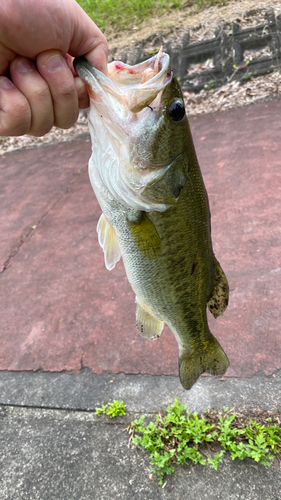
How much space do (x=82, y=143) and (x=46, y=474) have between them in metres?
6.20

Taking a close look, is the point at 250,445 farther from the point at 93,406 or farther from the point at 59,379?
the point at 59,379

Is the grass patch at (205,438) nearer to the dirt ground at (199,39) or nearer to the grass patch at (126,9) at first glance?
the dirt ground at (199,39)

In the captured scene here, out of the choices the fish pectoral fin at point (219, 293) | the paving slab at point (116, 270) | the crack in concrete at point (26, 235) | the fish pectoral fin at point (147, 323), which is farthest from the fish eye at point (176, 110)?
the crack in concrete at point (26, 235)

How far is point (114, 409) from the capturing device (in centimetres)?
251

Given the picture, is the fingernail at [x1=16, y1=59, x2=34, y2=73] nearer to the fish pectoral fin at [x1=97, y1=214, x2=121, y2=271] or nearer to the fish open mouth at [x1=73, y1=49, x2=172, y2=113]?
the fish open mouth at [x1=73, y1=49, x2=172, y2=113]

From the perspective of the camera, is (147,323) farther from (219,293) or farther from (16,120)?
(16,120)

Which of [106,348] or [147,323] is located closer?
[147,323]

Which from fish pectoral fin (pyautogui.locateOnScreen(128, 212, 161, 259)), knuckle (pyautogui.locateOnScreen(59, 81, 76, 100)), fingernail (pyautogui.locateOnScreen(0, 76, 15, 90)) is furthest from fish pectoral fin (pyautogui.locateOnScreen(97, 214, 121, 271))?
fingernail (pyautogui.locateOnScreen(0, 76, 15, 90))

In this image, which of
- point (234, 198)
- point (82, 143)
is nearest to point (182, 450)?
point (234, 198)

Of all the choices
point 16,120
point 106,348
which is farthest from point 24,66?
point 106,348

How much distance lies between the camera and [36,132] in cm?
149

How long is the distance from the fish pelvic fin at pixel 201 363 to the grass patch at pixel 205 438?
58 cm

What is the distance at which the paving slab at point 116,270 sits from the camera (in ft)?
9.53

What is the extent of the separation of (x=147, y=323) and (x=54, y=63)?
1.25 metres
